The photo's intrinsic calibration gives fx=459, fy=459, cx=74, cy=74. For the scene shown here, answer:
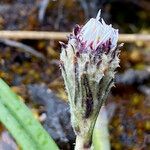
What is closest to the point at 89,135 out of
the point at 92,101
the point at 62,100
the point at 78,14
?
the point at 92,101

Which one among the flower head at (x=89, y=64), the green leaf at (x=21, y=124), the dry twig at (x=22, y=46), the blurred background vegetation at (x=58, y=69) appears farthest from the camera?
the dry twig at (x=22, y=46)

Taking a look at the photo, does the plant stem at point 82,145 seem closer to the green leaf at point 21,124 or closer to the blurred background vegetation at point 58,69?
the green leaf at point 21,124

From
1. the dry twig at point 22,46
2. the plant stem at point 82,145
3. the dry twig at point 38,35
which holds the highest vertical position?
the dry twig at point 22,46

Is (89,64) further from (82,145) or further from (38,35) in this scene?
(38,35)

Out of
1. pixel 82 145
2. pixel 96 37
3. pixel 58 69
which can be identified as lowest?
pixel 82 145

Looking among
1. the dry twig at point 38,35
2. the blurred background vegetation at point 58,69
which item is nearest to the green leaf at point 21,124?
the blurred background vegetation at point 58,69

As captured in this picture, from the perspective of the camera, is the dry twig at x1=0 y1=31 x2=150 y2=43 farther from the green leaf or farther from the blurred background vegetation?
the green leaf

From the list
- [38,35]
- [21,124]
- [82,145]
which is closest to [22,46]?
[38,35]
